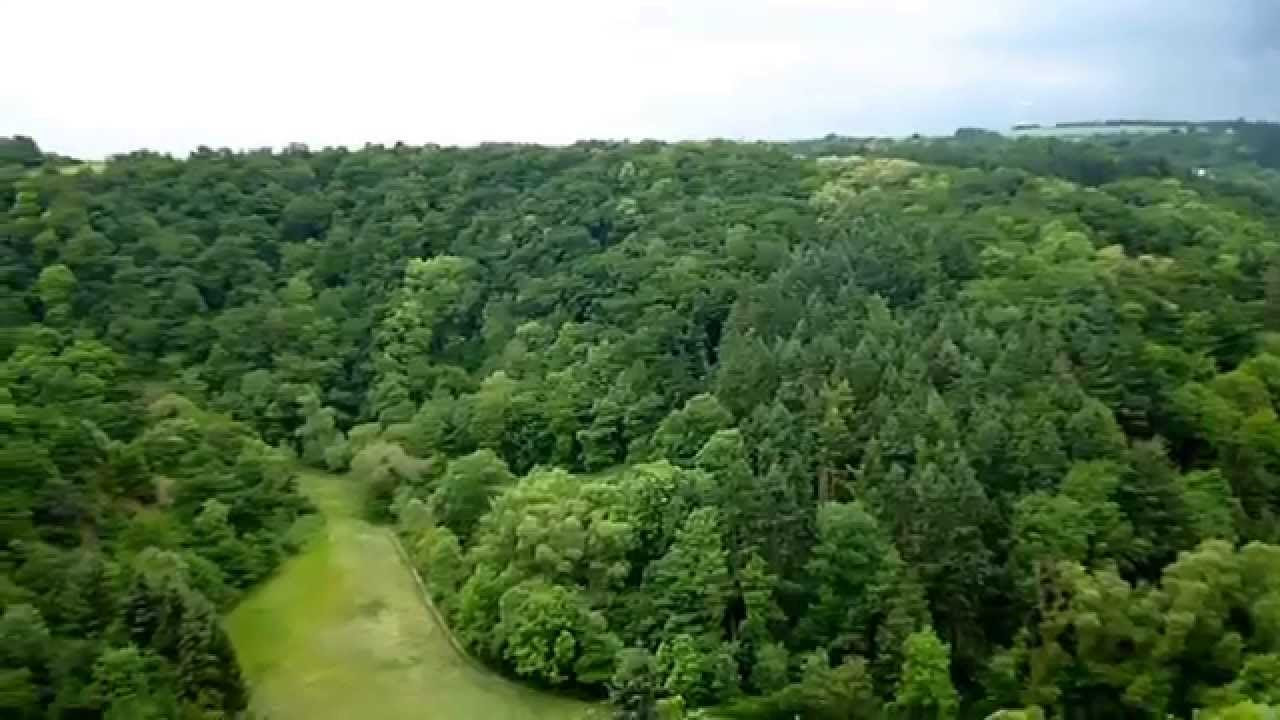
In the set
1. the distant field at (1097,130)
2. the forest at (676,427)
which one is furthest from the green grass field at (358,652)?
the distant field at (1097,130)

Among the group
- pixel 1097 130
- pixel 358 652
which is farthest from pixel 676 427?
pixel 1097 130

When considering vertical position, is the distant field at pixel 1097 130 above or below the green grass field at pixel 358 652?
above

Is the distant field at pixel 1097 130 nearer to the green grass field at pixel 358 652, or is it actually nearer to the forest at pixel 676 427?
the forest at pixel 676 427

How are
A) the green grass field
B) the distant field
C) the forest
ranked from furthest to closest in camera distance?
the distant field, the green grass field, the forest

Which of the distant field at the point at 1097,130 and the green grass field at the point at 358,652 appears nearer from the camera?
the green grass field at the point at 358,652

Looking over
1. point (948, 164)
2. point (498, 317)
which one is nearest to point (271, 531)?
point (498, 317)

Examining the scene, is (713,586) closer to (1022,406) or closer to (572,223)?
(1022,406)

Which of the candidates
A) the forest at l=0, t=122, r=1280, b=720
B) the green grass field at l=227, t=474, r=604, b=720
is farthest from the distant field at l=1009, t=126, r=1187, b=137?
the green grass field at l=227, t=474, r=604, b=720

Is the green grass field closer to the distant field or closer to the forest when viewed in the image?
the forest
